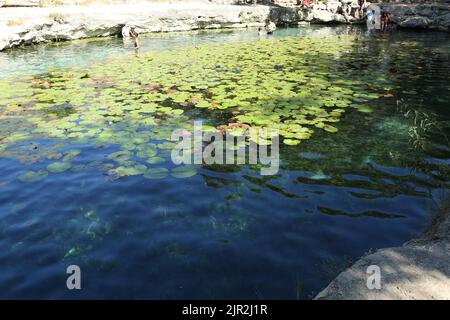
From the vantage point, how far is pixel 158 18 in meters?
24.2

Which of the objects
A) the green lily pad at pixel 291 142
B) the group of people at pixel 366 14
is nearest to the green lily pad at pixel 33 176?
the green lily pad at pixel 291 142

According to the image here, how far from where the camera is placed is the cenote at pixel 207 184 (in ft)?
13.8

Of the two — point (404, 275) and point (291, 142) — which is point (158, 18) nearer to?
point (291, 142)

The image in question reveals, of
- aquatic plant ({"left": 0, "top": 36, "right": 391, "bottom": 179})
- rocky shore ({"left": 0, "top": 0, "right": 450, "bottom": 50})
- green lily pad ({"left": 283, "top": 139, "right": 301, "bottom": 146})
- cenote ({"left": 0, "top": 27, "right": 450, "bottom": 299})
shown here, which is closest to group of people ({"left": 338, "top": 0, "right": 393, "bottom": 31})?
rocky shore ({"left": 0, "top": 0, "right": 450, "bottom": 50})

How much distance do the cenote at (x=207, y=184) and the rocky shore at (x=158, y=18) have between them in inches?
377

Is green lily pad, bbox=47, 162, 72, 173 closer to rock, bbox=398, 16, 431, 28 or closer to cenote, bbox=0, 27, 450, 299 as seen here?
cenote, bbox=0, 27, 450, 299

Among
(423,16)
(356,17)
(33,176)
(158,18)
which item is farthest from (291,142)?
(356,17)

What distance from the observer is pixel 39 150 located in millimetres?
6969

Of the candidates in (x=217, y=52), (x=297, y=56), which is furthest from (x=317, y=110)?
(x=217, y=52)

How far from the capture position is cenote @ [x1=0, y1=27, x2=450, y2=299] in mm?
4191

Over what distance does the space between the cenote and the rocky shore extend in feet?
31.4

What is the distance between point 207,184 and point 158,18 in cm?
2101

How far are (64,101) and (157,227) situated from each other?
20.8 ft
